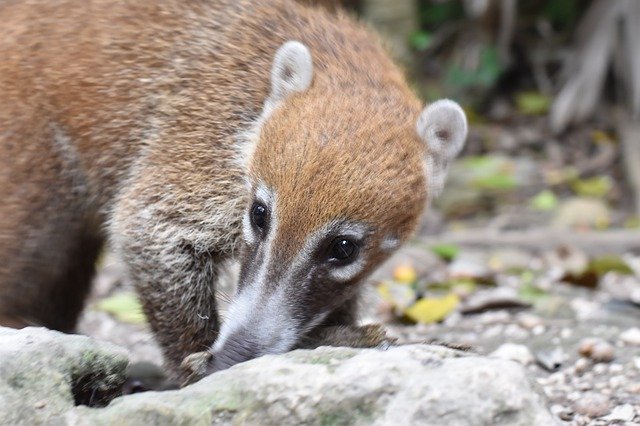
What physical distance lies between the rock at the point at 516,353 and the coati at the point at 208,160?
0.99 m

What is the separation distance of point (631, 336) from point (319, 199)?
260 centimetres

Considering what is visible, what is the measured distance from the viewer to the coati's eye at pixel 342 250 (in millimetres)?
4219

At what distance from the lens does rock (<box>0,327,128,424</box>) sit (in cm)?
330

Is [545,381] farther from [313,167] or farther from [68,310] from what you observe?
[68,310]

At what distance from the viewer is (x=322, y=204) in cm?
409

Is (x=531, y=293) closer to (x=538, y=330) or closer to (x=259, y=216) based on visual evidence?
(x=538, y=330)

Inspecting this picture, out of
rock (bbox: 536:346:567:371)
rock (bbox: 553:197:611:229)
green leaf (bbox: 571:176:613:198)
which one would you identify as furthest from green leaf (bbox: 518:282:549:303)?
green leaf (bbox: 571:176:613:198)

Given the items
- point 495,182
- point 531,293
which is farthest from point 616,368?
point 495,182

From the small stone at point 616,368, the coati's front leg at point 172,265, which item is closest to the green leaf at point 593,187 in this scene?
the small stone at point 616,368

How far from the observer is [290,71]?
189 inches

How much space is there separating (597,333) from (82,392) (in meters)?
3.43

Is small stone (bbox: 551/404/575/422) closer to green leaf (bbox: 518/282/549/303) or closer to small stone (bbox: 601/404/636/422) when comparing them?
small stone (bbox: 601/404/636/422)

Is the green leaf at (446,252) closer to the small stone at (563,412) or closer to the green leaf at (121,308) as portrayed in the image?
the green leaf at (121,308)

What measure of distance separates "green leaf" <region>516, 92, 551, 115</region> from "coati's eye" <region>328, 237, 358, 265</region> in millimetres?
8327
